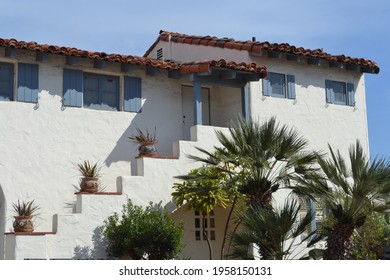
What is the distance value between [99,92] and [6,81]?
8.66 feet

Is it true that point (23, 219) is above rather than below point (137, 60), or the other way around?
below

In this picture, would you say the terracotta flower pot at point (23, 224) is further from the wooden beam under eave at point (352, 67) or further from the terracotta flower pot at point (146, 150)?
the wooden beam under eave at point (352, 67)

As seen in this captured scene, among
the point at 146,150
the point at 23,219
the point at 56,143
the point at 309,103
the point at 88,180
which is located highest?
the point at 309,103

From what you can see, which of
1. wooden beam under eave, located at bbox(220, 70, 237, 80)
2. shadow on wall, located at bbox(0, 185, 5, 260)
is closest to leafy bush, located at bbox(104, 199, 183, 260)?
shadow on wall, located at bbox(0, 185, 5, 260)

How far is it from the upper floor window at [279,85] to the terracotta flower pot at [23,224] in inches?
347

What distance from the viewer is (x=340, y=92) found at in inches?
987

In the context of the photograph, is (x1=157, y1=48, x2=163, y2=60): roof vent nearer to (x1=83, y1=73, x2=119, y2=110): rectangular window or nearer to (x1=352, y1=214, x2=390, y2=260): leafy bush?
(x1=83, y1=73, x2=119, y2=110): rectangular window

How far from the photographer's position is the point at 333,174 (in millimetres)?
16469

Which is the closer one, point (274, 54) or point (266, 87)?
point (266, 87)

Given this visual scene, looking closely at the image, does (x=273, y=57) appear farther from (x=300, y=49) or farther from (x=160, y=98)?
(x=160, y=98)

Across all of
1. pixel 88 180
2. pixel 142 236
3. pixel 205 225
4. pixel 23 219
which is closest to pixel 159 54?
pixel 205 225

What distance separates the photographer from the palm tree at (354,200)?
15812 millimetres

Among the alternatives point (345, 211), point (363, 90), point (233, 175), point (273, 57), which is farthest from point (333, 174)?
point (363, 90)

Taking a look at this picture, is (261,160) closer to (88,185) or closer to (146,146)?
(146,146)
